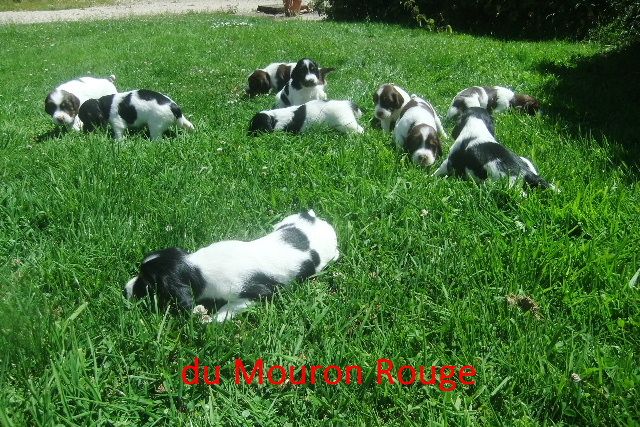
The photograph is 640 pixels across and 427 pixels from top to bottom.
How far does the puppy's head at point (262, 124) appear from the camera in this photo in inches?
230

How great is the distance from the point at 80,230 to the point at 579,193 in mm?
3316

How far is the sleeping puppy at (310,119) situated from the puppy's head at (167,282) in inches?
125

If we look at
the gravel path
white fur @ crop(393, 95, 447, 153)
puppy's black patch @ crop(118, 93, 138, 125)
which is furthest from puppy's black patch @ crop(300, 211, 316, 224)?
the gravel path

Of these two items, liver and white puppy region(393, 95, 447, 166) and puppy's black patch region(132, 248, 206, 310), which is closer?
puppy's black patch region(132, 248, 206, 310)

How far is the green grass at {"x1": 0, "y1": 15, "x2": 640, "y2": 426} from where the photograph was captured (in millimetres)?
2277

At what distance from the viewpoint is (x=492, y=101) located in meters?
6.62

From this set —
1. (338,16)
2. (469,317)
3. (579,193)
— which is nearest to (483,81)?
(579,193)

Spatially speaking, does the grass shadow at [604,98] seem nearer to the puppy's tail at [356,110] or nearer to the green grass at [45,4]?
the puppy's tail at [356,110]

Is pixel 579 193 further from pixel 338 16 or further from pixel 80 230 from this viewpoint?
pixel 338 16

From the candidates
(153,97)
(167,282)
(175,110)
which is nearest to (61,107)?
(153,97)

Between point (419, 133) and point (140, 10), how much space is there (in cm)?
2235

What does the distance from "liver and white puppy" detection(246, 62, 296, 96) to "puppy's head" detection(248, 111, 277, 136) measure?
2172 mm

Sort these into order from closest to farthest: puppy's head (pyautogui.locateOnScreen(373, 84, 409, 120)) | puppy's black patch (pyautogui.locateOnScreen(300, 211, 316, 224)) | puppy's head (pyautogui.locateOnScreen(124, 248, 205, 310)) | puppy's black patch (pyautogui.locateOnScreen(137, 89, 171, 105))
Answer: puppy's head (pyautogui.locateOnScreen(124, 248, 205, 310)) < puppy's black patch (pyautogui.locateOnScreen(300, 211, 316, 224)) < puppy's black patch (pyautogui.locateOnScreen(137, 89, 171, 105)) < puppy's head (pyautogui.locateOnScreen(373, 84, 409, 120))

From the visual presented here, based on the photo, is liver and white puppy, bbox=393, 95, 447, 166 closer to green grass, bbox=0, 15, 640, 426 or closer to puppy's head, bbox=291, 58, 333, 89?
green grass, bbox=0, 15, 640, 426
